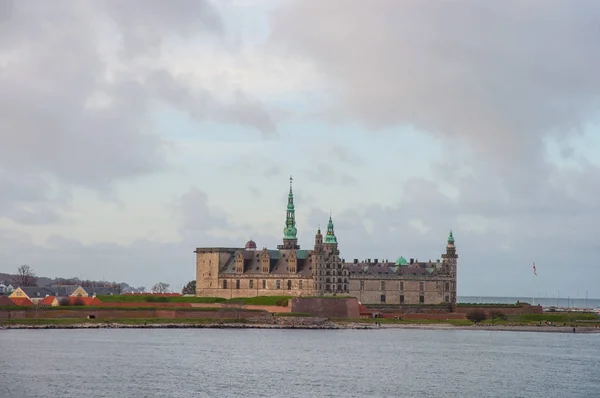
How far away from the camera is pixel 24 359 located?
75125 millimetres

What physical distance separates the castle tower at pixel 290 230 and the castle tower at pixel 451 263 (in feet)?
65.4

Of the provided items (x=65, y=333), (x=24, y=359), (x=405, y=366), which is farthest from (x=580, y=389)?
(x=65, y=333)

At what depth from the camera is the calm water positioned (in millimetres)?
61938

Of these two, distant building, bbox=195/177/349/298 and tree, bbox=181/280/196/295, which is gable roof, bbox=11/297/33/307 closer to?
distant building, bbox=195/177/349/298

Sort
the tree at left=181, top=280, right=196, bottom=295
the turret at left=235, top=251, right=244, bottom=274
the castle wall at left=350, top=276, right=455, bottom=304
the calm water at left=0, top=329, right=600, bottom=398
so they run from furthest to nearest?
the tree at left=181, top=280, right=196, bottom=295 < the castle wall at left=350, top=276, right=455, bottom=304 < the turret at left=235, top=251, right=244, bottom=274 < the calm water at left=0, top=329, right=600, bottom=398

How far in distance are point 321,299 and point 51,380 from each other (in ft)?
202

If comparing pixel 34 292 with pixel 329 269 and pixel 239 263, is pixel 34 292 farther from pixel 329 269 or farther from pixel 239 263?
pixel 329 269

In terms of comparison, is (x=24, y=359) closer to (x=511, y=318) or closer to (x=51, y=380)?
(x=51, y=380)

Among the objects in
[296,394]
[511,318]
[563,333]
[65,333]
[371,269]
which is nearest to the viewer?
[296,394]

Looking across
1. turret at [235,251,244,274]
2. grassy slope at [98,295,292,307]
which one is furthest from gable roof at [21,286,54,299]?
turret at [235,251,244,274]

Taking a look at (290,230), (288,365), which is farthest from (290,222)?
(288,365)

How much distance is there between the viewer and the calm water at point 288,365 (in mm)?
61938

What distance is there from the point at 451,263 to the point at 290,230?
2207 centimetres

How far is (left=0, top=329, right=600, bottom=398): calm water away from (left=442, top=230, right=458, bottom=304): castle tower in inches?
1324
